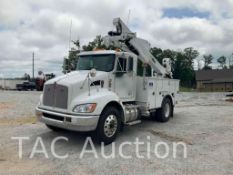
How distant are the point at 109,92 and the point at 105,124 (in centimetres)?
94

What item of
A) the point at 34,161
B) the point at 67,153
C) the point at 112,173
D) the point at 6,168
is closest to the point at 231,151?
the point at 112,173

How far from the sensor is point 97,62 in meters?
8.15

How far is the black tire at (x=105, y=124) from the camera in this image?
6.84 meters

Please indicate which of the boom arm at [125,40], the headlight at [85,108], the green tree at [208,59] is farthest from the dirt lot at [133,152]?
the green tree at [208,59]

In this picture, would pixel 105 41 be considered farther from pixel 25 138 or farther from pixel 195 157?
pixel 195 157

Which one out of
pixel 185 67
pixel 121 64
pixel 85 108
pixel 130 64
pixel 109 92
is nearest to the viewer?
pixel 85 108

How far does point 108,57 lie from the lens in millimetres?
8016

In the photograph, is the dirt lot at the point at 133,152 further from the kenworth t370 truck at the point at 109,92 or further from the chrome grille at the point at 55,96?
the chrome grille at the point at 55,96

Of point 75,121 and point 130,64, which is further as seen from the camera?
point 130,64

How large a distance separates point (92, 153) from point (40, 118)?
6.56ft

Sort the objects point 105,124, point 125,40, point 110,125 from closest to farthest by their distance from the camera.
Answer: point 105,124
point 110,125
point 125,40

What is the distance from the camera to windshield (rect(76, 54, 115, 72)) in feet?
26.0

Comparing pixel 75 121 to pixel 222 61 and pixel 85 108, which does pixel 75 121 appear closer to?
pixel 85 108

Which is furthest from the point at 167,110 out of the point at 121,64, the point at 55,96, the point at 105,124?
the point at 55,96
